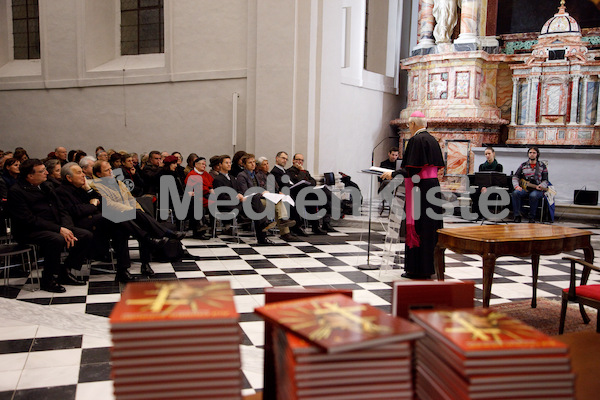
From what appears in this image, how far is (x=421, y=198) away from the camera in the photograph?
602cm

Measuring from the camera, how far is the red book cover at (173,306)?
1.03 m

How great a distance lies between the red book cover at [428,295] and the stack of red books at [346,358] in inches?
12.8

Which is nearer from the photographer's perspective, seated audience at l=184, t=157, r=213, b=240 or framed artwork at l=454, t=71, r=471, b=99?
seated audience at l=184, t=157, r=213, b=240

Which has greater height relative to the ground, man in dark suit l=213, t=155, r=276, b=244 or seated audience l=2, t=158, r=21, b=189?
seated audience l=2, t=158, r=21, b=189

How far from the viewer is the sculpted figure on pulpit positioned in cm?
1380

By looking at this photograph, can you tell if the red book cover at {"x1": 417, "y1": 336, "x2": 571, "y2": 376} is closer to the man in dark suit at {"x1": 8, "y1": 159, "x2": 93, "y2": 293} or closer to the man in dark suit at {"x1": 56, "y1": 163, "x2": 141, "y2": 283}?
the man in dark suit at {"x1": 8, "y1": 159, "x2": 93, "y2": 293}

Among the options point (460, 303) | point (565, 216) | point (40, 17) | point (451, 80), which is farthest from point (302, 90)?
point (460, 303)

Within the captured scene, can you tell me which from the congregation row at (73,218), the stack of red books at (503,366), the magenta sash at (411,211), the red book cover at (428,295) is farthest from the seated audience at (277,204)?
the stack of red books at (503,366)

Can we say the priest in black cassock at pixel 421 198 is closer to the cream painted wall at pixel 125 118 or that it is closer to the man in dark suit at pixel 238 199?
the man in dark suit at pixel 238 199

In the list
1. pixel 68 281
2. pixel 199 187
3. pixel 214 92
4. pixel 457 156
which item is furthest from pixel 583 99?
pixel 68 281

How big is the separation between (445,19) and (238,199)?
825 centimetres

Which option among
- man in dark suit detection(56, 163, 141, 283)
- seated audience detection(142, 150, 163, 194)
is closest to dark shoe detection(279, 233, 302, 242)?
seated audience detection(142, 150, 163, 194)

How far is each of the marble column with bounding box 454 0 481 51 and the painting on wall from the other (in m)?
2.35

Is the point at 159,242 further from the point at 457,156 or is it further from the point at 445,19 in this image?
the point at 445,19
